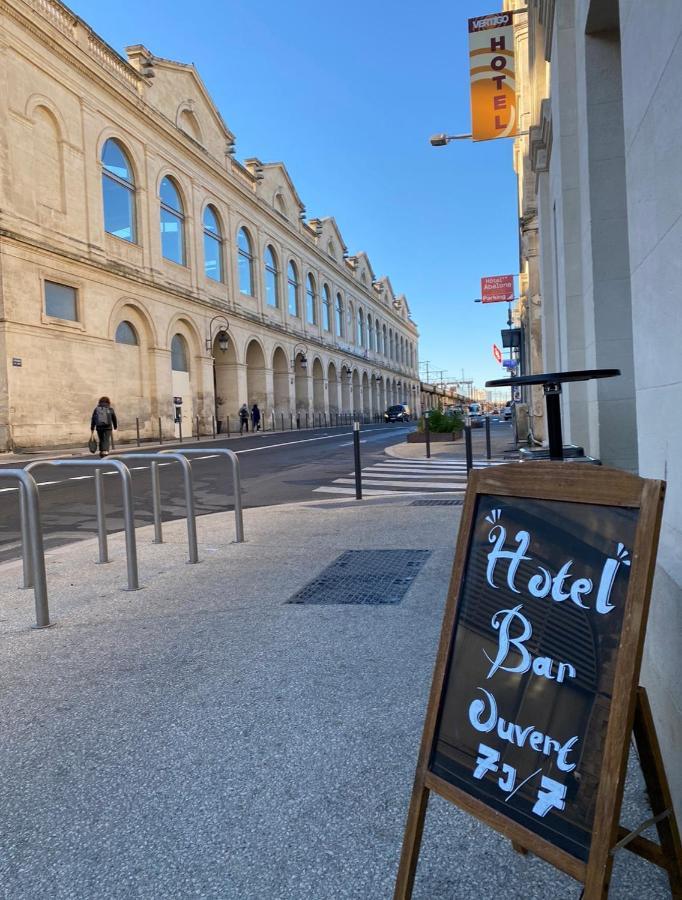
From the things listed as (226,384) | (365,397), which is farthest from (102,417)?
(365,397)

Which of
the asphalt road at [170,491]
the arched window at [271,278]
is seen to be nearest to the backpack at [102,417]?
the asphalt road at [170,491]

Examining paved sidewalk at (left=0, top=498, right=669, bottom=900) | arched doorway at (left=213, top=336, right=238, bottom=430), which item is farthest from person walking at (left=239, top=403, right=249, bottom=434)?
paved sidewalk at (left=0, top=498, right=669, bottom=900)

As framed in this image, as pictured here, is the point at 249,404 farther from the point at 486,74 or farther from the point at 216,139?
the point at 486,74

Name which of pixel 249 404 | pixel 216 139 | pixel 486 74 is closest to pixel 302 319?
pixel 249 404

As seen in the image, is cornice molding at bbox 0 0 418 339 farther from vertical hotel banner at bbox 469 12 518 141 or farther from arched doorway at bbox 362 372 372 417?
arched doorway at bbox 362 372 372 417

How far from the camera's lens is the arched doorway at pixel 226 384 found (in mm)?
41094

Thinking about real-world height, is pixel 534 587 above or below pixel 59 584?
above

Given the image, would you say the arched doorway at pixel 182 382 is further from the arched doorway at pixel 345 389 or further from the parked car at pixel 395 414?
the arched doorway at pixel 345 389

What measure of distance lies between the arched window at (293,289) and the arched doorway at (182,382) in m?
18.7

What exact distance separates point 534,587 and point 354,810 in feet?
3.63

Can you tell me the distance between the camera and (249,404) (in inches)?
1834

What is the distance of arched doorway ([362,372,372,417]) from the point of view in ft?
249

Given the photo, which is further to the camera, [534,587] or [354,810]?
[354,810]

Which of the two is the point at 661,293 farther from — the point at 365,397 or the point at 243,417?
the point at 365,397
